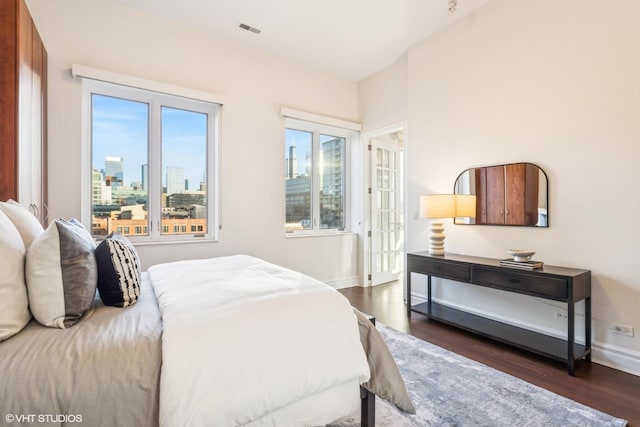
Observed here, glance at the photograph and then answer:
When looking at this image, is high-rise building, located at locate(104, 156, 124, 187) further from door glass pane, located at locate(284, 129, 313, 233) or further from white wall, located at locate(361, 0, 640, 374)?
white wall, located at locate(361, 0, 640, 374)

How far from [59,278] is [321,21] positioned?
3.17 meters

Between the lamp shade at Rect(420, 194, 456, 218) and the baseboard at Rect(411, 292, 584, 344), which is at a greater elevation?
the lamp shade at Rect(420, 194, 456, 218)

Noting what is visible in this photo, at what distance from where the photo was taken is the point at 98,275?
1450mm

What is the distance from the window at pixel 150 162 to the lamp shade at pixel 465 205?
2581mm

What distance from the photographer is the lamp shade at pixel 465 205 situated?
10.2 feet

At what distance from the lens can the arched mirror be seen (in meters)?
2.67

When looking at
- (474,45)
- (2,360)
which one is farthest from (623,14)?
(2,360)

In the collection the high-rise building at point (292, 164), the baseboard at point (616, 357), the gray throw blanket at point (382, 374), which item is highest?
the high-rise building at point (292, 164)

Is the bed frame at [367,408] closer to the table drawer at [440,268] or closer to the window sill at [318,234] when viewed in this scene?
the table drawer at [440,268]

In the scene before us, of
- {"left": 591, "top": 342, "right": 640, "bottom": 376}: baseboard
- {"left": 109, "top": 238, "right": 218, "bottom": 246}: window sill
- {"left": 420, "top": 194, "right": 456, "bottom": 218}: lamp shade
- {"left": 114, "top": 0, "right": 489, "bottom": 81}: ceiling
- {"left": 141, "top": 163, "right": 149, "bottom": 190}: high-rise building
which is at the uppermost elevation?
{"left": 114, "top": 0, "right": 489, "bottom": 81}: ceiling

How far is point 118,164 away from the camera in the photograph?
3.14 metres

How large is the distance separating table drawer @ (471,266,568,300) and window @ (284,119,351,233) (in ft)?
7.53

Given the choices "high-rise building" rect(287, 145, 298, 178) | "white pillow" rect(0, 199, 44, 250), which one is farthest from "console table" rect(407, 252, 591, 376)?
"white pillow" rect(0, 199, 44, 250)

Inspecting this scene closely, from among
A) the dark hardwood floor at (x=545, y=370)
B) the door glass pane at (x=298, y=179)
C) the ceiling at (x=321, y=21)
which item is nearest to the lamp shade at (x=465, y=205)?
the dark hardwood floor at (x=545, y=370)
